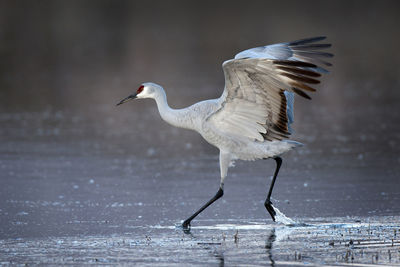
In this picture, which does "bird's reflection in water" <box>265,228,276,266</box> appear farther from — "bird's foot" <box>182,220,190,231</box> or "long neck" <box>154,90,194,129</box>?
"long neck" <box>154,90,194,129</box>

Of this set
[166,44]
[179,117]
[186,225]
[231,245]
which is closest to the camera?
[231,245]

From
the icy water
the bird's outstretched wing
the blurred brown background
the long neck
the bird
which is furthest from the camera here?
the blurred brown background

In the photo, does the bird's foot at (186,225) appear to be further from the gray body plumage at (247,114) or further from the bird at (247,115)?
the gray body plumage at (247,114)

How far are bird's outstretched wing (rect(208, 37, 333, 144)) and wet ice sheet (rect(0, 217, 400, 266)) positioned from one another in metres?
1.01

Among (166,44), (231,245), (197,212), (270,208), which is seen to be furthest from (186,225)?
(166,44)

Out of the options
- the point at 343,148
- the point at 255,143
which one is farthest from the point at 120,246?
the point at 343,148

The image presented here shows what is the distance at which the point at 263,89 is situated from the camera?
7645 mm

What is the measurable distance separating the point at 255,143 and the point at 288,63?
3.96ft

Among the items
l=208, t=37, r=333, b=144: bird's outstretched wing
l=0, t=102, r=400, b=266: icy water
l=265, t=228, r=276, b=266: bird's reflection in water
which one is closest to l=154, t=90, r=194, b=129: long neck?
l=208, t=37, r=333, b=144: bird's outstretched wing

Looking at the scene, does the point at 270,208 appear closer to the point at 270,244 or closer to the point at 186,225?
the point at 186,225

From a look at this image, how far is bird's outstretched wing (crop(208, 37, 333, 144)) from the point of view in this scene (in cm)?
723

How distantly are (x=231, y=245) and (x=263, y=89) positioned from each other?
5.55 feet

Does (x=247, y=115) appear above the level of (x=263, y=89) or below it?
below

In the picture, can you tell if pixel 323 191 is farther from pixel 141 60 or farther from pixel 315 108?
pixel 141 60
